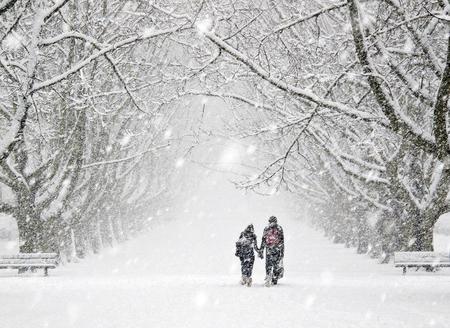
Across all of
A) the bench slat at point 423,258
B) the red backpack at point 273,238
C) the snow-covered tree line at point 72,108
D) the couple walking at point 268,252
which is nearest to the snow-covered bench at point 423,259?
the bench slat at point 423,258

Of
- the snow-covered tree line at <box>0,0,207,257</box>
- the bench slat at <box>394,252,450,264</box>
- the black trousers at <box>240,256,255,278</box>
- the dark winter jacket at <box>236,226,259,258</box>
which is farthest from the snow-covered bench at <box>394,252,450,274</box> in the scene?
the snow-covered tree line at <box>0,0,207,257</box>

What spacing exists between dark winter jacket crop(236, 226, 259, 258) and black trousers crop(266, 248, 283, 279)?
0.49 meters

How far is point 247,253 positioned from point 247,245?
0.30m

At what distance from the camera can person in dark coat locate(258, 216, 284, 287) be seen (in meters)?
12.8

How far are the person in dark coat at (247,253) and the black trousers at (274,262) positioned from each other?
0.40 metres

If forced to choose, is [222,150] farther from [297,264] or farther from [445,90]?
[445,90]

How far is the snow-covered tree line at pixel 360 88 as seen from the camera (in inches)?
342

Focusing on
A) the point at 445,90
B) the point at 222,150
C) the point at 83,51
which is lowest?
the point at 445,90

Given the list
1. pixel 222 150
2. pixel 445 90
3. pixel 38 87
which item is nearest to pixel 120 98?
pixel 38 87

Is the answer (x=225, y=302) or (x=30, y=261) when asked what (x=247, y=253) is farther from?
(x=30, y=261)

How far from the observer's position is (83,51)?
49.4 ft

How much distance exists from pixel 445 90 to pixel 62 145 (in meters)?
10.8

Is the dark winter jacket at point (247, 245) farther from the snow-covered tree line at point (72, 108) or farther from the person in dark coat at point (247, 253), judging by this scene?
the snow-covered tree line at point (72, 108)

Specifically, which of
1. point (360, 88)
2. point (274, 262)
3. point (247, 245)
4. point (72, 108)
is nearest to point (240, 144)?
point (360, 88)
